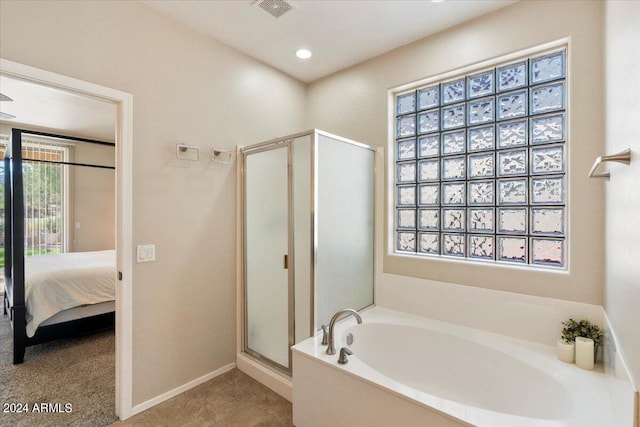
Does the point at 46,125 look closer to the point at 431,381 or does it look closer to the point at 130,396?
the point at 130,396

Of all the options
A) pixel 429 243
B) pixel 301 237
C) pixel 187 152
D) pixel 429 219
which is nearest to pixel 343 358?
pixel 301 237

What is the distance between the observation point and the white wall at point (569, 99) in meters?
1.78

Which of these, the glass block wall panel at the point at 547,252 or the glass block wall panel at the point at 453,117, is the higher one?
the glass block wall panel at the point at 453,117

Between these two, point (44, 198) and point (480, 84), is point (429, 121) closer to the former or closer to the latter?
point (480, 84)

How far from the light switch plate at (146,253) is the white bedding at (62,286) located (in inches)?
64.3

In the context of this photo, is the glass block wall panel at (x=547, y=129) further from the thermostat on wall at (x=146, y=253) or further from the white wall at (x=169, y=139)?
the thermostat on wall at (x=146, y=253)

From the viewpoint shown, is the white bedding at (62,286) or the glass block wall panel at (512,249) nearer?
the glass block wall panel at (512,249)

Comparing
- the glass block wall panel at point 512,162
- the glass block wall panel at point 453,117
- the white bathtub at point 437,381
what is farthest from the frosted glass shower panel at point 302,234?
the glass block wall panel at point 512,162

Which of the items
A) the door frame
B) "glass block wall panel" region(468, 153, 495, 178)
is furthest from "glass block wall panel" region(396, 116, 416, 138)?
the door frame

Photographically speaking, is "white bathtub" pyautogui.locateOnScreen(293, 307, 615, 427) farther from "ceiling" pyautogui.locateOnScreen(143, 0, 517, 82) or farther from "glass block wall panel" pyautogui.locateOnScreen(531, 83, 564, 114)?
"ceiling" pyautogui.locateOnScreen(143, 0, 517, 82)

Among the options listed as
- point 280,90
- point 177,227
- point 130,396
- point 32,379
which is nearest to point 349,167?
point 280,90

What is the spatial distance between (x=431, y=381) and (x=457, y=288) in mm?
700

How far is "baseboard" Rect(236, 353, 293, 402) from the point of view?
2.22m

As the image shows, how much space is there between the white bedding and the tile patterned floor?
1.66 m
